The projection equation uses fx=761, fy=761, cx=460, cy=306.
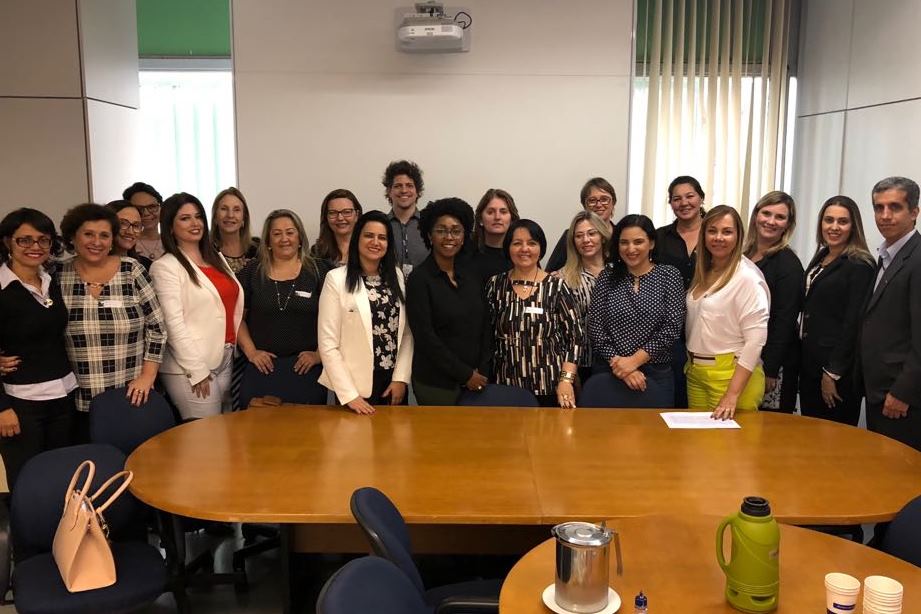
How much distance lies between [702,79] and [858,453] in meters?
3.98

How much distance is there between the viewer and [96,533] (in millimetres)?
2486

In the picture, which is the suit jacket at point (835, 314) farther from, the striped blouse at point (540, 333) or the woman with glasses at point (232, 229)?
the woman with glasses at point (232, 229)

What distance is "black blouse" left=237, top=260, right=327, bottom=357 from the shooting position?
3.96 m

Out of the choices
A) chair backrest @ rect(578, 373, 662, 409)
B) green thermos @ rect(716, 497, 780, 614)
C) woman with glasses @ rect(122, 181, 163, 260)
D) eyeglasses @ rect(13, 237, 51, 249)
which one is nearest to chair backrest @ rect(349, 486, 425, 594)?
green thermos @ rect(716, 497, 780, 614)

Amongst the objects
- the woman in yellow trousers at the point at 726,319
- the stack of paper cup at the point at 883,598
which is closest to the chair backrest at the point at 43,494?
the stack of paper cup at the point at 883,598

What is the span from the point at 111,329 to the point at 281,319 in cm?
83

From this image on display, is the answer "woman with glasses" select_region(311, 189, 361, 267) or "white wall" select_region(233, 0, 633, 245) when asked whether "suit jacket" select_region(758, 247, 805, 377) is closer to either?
"white wall" select_region(233, 0, 633, 245)

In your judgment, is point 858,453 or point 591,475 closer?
point 591,475

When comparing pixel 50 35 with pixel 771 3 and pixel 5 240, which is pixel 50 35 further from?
pixel 771 3

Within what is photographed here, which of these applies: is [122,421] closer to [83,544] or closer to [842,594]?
[83,544]

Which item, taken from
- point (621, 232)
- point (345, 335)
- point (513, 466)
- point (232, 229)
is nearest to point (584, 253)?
point (621, 232)

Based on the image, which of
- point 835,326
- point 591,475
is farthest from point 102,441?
point 835,326

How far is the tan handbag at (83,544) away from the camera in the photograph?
2.45m

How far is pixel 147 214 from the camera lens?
4379 mm
